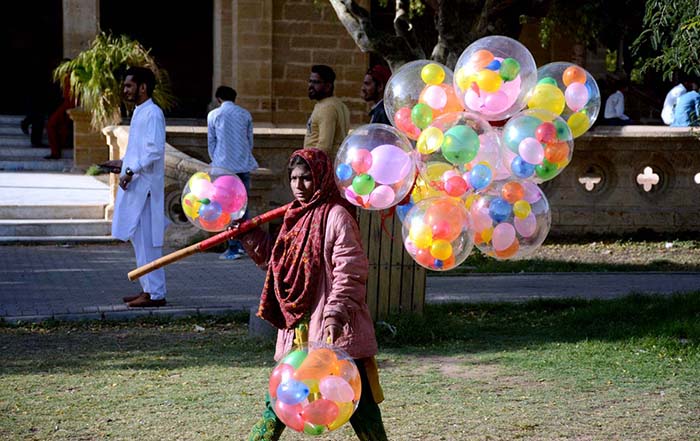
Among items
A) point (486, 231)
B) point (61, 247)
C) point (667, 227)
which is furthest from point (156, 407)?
point (667, 227)

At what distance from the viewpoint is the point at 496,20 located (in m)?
13.0

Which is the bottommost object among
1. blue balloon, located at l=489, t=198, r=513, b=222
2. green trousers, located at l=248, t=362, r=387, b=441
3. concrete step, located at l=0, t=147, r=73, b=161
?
concrete step, located at l=0, t=147, r=73, b=161

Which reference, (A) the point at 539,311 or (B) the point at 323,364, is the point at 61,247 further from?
(B) the point at 323,364

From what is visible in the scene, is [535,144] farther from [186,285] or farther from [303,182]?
[186,285]

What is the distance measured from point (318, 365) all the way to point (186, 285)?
6.57m

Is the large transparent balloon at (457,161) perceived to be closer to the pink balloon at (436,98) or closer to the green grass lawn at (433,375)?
the pink balloon at (436,98)

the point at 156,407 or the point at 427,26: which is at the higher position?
the point at 427,26

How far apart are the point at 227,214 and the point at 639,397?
9.62ft

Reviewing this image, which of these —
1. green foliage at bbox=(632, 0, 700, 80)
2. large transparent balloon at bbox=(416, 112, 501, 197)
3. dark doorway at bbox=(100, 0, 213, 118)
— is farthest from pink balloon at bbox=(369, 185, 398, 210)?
dark doorway at bbox=(100, 0, 213, 118)

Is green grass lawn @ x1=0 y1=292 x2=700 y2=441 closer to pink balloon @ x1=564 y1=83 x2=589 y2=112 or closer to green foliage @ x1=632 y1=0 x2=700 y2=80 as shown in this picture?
pink balloon @ x1=564 y1=83 x2=589 y2=112

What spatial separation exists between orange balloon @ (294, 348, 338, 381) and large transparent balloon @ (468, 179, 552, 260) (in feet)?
3.37

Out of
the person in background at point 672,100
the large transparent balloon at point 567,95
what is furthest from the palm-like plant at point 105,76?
the large transparent balloon at point 567,95

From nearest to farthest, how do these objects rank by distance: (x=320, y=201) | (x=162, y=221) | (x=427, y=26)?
1. (x=320, y=201)
2. (x=162, y=221)
3. (x=427, y=26)

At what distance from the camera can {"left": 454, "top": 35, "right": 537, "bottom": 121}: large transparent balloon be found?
16.3 feet
